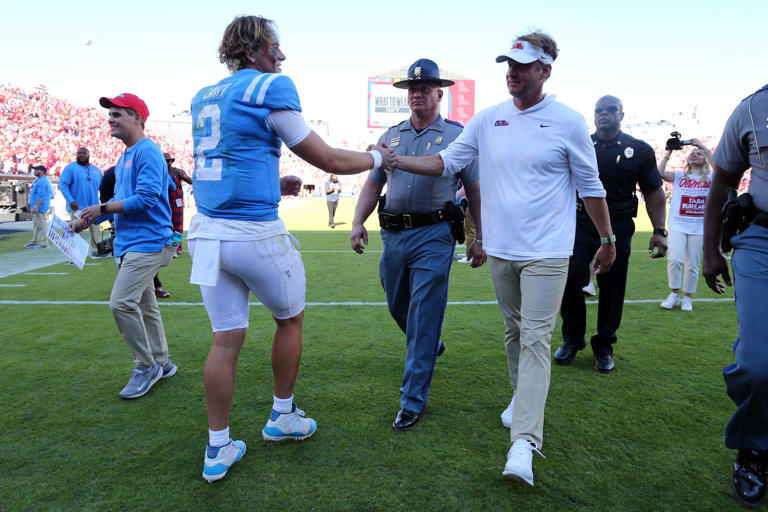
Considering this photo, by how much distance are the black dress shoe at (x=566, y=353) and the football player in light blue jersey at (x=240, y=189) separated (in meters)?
2.59

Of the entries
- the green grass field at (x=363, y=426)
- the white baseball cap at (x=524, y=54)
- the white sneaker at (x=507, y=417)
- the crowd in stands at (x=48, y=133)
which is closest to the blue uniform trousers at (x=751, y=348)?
the green grass field at (x=363, y=426)

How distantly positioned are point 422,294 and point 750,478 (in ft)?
6.07

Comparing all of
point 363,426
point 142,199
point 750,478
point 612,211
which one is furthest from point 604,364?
point 142,199

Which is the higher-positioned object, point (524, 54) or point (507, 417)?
point (524, 54)

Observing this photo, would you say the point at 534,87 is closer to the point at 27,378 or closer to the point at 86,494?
the point at 86,494

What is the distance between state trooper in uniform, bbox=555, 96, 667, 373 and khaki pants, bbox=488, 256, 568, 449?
5.19 ft

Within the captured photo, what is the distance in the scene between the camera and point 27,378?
400 centimetres

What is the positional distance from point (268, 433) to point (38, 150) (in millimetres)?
34660

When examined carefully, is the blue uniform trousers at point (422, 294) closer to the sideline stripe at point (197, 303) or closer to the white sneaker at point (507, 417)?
the white sneaker at point (507, 417)

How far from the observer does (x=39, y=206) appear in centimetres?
1238

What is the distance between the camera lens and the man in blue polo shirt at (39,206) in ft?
40.8

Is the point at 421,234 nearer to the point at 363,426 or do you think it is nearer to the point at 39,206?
the point at 363,426

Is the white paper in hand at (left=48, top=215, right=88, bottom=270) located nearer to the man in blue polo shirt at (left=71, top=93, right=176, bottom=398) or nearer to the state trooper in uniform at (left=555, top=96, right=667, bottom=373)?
the man in blue polo shirt at (left=71, top=93, right=176, bottom=398)

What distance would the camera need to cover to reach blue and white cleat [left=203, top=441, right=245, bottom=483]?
2.57m
